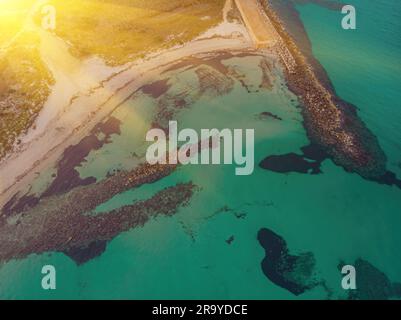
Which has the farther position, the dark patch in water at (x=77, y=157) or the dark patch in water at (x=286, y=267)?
the dark patch in water at (x=77, y=157)

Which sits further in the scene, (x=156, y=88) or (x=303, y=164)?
(x=156, y=88)

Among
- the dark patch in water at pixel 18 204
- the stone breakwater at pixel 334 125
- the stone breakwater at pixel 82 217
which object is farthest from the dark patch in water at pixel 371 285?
the dark patch in water at pixel 18 204

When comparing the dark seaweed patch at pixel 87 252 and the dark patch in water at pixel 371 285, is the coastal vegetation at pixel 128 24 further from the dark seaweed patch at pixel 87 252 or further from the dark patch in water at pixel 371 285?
the dark patch in water at pixel 371 285

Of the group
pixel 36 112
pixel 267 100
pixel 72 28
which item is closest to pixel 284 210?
A: pixel 267 100

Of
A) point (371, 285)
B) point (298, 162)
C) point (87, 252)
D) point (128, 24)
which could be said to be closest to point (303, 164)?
point (298, 162)

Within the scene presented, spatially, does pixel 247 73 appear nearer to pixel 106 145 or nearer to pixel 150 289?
pixel 106 145

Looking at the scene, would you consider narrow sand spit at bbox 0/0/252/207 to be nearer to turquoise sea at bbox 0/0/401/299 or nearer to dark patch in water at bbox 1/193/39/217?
dark patch in water at bbox 1/193/39/217

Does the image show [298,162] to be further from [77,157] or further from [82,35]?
[82,35]
